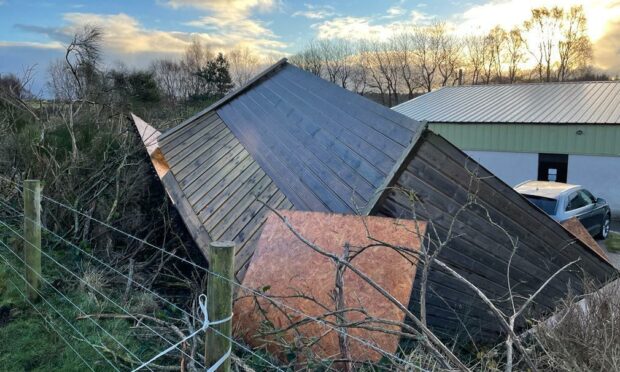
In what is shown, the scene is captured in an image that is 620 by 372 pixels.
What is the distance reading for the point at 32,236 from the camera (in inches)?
199

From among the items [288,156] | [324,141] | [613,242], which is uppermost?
[324,141]

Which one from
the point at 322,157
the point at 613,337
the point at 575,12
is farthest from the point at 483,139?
the point at 575,12

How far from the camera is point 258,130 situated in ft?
26.1

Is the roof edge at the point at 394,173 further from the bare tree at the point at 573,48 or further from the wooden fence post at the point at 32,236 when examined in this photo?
the bare tree at the point at 573,48

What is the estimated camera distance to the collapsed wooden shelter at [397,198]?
4.57 meters

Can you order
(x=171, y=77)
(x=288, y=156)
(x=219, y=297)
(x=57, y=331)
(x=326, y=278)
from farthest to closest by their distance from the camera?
(x=171, y=77) < (x=288, y=156) < (x=57, y=331) < (x=326, y=278) < (x=219, y=297)

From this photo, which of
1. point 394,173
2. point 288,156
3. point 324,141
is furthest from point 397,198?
point 288,156

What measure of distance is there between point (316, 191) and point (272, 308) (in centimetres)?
169

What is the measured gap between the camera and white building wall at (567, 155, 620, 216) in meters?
17.0

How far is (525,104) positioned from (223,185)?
18.6 metres

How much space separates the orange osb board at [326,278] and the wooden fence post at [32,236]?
2525 millimetres

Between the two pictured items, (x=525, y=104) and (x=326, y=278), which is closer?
(x=326, y=278)

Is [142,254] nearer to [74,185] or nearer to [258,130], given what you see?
[74,185]

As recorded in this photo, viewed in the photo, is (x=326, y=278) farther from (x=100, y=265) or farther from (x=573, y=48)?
(x=573, y=48)
